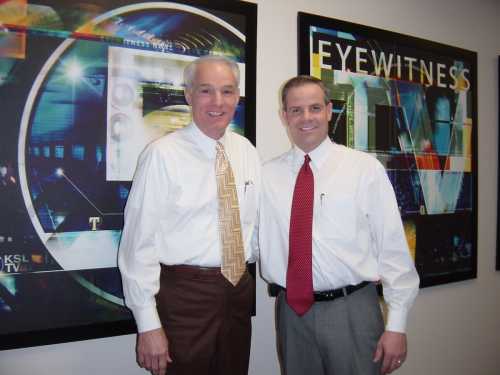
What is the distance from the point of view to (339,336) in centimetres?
137

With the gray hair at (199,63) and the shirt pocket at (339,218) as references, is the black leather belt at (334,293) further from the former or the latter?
the gray hair at (199,63)

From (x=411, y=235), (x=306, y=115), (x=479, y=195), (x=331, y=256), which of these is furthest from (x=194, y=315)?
(x=479, y=195)

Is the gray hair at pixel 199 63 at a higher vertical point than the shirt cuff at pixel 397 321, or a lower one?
higher

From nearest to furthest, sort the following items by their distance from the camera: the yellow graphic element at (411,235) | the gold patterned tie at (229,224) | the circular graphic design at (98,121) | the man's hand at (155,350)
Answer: the man's hand at (155,350), the gold patterned tie at (229,224), the circular graphic design at (98,121), the yellow graphic element at (411,235)

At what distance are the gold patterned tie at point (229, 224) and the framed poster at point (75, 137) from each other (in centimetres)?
44

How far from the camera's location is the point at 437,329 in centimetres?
246

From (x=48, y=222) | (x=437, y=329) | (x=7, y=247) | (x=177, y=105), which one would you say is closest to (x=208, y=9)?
(x=177, y=105)

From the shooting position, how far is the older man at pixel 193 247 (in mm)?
1271

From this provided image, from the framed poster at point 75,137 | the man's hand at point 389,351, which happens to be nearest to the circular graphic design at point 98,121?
the framed poster at point 75,137

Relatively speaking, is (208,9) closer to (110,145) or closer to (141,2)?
(141,2)

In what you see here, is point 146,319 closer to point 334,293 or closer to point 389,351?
point 334,293

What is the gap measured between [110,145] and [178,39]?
57 cm

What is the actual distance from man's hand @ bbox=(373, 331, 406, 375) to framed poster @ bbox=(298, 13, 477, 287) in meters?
1.01

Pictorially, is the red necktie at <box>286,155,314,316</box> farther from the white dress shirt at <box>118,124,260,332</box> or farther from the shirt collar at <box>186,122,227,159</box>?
the shirt collar at <box>186,122,227,159</box>
